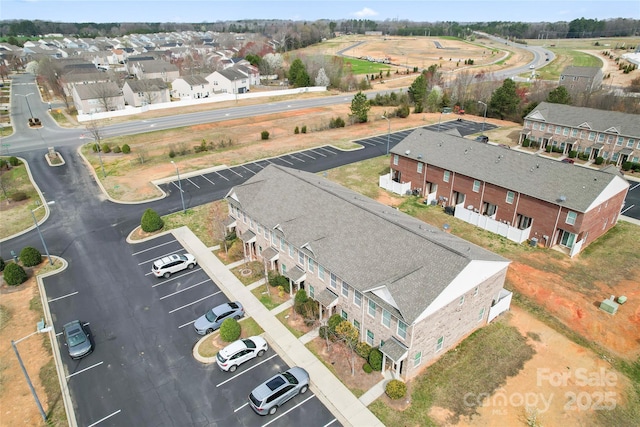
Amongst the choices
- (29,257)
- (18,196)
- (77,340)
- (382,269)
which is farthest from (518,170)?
(18,196)

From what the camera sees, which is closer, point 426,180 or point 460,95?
point 426,180

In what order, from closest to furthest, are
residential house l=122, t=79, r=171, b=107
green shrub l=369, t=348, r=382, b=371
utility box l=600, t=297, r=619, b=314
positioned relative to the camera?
green shrub l=369, t=348, r=382, b=371
utility box l=600, t=297, r=619, b=314
residential house l=122, t=79, r=171, b=107

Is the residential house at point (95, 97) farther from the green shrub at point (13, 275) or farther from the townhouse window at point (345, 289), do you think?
the townhouse window at point (345, 289)

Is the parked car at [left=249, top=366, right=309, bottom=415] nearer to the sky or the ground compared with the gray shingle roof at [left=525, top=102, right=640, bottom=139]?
nearer to the ground

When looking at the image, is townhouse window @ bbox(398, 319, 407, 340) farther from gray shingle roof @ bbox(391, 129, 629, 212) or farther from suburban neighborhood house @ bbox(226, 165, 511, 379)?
gray shingle roof @ bbox(391, 129, 629, 212)

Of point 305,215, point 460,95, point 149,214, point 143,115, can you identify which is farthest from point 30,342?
point 460,95

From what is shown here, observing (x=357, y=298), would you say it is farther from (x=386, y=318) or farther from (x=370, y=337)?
(x=370, y=337)

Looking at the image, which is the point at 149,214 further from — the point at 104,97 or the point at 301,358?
the point at 104,97

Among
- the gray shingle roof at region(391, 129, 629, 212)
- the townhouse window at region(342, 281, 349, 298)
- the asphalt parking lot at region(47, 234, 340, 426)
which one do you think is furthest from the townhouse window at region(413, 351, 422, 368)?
the gray shingle roof at region(391, 129, 629, 212)
